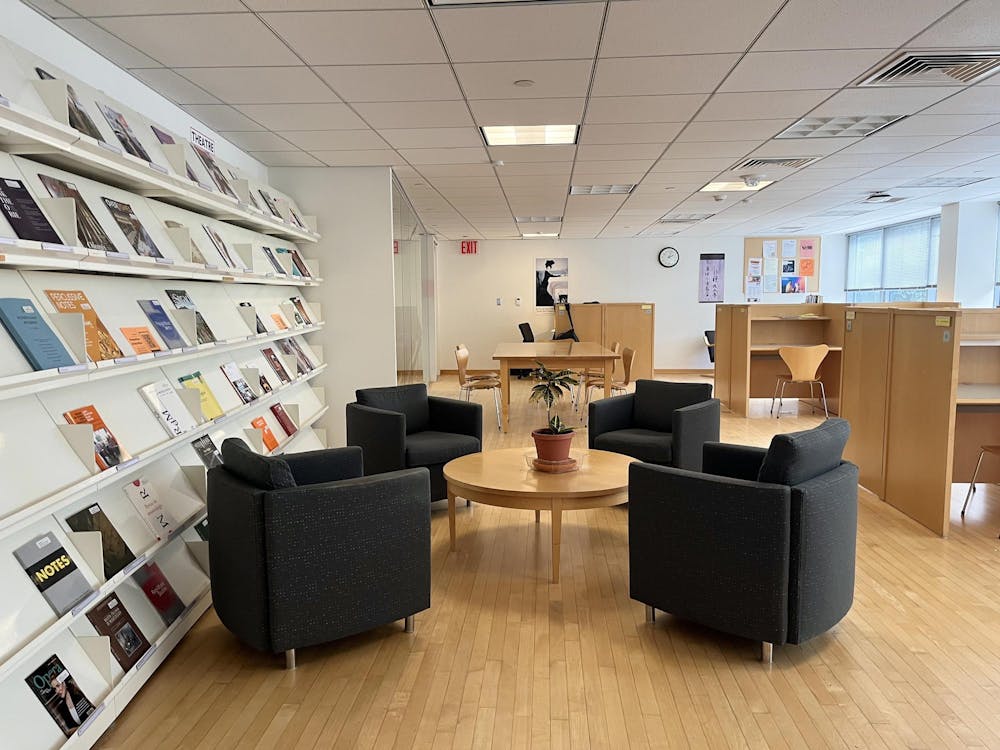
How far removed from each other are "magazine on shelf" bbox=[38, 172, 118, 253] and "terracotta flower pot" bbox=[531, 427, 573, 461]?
7.18 ft

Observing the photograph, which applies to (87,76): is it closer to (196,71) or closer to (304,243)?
(196,71)

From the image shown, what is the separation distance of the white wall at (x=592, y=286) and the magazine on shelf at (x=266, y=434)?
29.1 ft

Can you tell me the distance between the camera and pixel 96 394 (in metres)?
2.67

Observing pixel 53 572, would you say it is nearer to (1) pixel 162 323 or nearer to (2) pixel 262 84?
(1) pixel 162 323

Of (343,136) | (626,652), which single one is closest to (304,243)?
(343,136)

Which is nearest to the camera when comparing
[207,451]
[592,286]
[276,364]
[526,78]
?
[207,451]

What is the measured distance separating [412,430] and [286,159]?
2519mm

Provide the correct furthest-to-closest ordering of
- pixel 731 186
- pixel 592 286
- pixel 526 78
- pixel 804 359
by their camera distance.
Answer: pixel 592 286 < pixel 804 359 < pixel 731 186 < pixel 526 78

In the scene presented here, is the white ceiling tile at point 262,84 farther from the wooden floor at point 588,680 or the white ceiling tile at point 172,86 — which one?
the wooden floor at point 588,680

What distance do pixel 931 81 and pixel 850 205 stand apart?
18.5 feet

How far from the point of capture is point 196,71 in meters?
3.50

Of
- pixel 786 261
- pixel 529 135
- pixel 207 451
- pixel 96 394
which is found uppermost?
pixel 529 135

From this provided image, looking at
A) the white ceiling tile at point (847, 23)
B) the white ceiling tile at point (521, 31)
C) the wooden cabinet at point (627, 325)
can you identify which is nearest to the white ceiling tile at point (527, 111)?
the white ceiling tile at point (521, 31)

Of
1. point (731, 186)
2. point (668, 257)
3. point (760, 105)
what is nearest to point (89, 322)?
point (760, 105)
